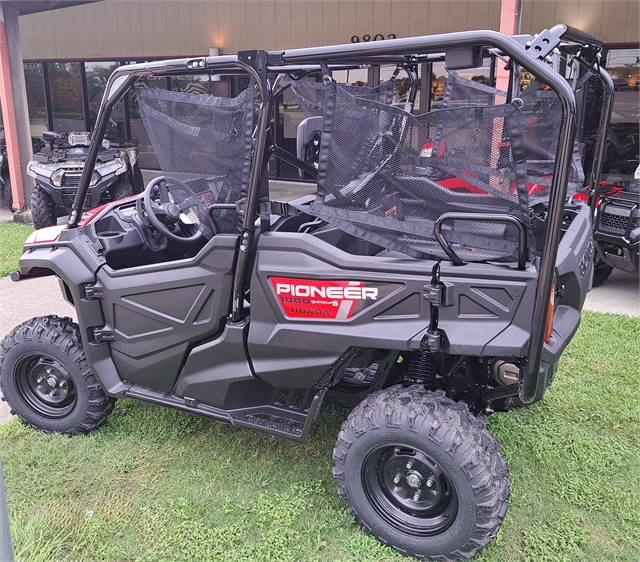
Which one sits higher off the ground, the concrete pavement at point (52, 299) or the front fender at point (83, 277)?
the front fender at point (83, 277)

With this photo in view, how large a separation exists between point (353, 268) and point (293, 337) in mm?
409

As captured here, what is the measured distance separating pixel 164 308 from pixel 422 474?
141cm

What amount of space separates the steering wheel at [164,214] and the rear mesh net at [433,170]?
108 cm

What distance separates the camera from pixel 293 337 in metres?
2.68

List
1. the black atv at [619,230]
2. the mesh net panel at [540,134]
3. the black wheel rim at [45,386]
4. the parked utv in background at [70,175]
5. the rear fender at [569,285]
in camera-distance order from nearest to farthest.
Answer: the mesh net panel at [540,134] → the rear fender at [569,285] → the black wheel rim at [45,386] → the black atv at [619,230] → the parked utv in background at [70,175]

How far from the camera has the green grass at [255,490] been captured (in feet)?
8.84

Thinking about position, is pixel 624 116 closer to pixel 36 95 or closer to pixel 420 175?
pixel 420 175

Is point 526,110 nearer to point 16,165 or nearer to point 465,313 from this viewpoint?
point 465,313

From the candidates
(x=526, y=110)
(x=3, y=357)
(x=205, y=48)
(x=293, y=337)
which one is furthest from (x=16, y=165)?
(x=526, y=110)

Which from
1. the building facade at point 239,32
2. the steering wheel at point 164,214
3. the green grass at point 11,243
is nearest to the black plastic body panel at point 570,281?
the steering wheel at point 164,214

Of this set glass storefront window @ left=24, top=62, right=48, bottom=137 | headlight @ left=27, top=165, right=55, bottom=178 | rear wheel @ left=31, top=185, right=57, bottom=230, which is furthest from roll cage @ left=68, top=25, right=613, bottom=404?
glass storefront window @ left=24, top=62, right=48, bottom=137

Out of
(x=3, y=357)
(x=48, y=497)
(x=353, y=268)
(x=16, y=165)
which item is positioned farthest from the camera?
(x=16, y=165)

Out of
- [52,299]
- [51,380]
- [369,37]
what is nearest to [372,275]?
[51,380]

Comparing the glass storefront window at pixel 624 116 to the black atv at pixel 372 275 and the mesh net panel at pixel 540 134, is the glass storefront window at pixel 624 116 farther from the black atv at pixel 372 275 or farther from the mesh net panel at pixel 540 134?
the mesh net panel at pixel 540 134
